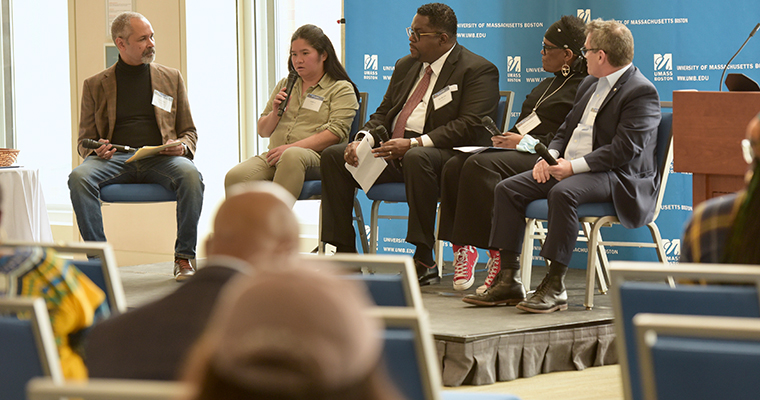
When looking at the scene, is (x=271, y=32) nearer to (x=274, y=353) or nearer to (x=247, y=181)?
(x=247, y=181)

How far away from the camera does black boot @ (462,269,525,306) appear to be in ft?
11.2

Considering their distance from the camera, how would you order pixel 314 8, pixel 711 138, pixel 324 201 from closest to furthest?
1. pixel 711 138
2. pixel 324 201
3. pixel 314 8

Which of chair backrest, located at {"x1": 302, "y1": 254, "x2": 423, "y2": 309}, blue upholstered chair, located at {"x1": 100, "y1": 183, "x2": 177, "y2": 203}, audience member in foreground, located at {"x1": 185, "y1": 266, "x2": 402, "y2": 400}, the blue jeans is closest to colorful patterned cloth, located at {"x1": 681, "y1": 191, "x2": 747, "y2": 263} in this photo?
chair backrest, located at {"x1": 302, "y1": 254, "x2": 423, "y2": 309}

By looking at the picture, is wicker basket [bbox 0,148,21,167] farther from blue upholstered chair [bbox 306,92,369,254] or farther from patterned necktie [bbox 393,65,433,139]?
patterned necktie [bbox 393,65,433,139]

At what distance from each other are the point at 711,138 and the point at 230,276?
8.24 ft

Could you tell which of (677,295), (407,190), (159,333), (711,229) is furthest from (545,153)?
(159,333)

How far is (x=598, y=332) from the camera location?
10.4ft

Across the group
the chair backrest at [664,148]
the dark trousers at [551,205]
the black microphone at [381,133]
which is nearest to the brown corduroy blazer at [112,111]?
the black microphone at [381,133]

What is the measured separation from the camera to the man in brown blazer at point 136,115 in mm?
4375

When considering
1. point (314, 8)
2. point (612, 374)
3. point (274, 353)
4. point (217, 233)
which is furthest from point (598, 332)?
point (314, 8)

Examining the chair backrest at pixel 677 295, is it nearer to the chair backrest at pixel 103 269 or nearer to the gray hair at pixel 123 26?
the chair backrest at pixel 103 269

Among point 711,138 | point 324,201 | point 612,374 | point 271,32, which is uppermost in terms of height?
point 271,32

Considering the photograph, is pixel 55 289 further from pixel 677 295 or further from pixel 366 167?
pixel 366 167

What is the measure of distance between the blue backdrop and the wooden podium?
1126 mm
